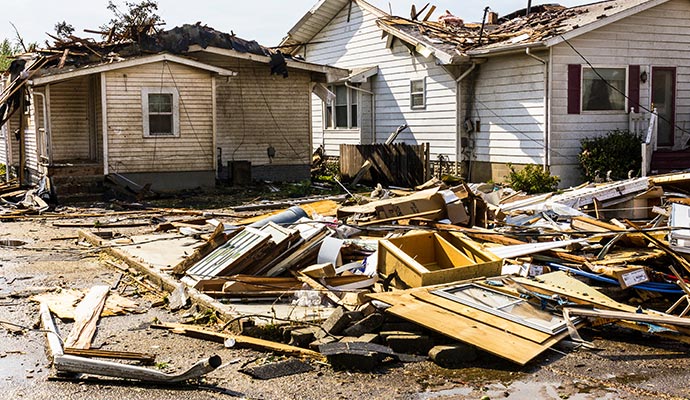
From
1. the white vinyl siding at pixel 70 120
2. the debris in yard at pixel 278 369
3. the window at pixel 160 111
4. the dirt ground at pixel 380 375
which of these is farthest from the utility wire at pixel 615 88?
the debris in yard at pixel 278 369

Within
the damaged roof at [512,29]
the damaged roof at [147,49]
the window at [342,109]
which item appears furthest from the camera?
the window at [342,109]

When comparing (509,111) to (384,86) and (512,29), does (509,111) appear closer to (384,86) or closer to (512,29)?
(512,29)

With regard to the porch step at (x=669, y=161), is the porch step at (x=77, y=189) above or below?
below

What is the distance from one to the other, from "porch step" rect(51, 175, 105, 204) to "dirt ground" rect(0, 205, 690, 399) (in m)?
12.7

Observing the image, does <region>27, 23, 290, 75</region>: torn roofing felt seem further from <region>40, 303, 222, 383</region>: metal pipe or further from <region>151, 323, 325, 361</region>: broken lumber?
<region>40, 303, 222, 383</region>: metal pipe

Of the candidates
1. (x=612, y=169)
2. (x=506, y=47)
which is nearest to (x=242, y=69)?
(x=506, y=47)

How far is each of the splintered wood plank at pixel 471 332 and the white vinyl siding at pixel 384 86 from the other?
16443mm

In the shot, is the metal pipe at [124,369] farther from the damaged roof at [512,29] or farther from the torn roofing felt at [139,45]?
the torn roofing felt at [139,45]

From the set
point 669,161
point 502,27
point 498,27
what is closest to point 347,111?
point 498,27

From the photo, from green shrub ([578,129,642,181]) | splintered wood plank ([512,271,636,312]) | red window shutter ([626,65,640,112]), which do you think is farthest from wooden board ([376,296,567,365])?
red window shutter ([626,65,640,112])

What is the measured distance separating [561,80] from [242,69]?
9712mm

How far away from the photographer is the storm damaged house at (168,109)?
71.3 ft

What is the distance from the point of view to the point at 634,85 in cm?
2122

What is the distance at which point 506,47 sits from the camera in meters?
20.9
